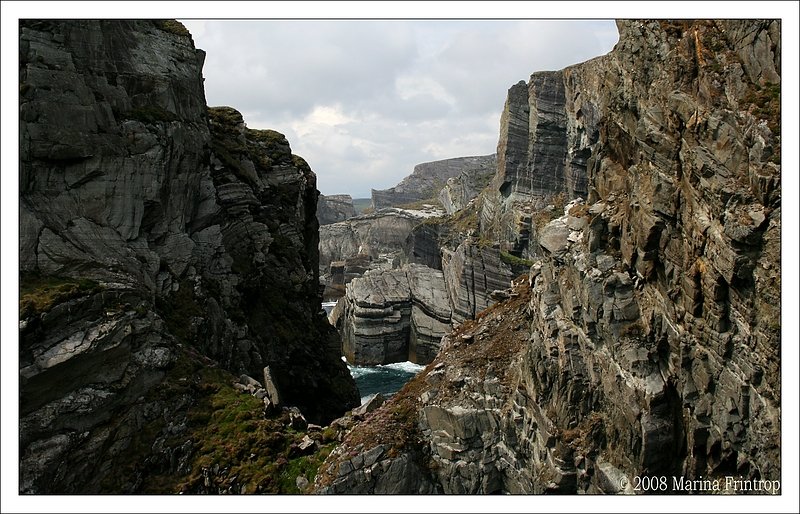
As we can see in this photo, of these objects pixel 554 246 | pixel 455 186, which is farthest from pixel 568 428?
pixel 455 186

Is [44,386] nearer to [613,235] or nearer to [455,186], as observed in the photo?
[613,235]

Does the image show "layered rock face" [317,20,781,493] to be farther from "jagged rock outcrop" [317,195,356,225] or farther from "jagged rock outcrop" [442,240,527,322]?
"jagged rock outcrop" [317,195,356,225]

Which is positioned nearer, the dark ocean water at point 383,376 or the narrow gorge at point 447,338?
the narrow gorge at point 447,338

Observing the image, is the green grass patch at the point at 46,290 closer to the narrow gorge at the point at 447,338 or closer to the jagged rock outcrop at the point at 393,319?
the narrow gorge at the point at 447,338

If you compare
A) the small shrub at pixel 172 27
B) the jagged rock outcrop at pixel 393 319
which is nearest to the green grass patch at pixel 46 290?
the small shrub at pixel 172 27

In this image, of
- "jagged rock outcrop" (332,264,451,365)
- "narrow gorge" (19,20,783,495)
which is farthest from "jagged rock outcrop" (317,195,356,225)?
"narrow gorge" (19,20,783,495)

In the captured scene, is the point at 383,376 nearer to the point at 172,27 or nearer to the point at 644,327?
the point at 172,27

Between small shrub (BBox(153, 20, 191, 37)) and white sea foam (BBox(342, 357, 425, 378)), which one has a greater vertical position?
small shrub (BBox(153, 20, 191, 37))
